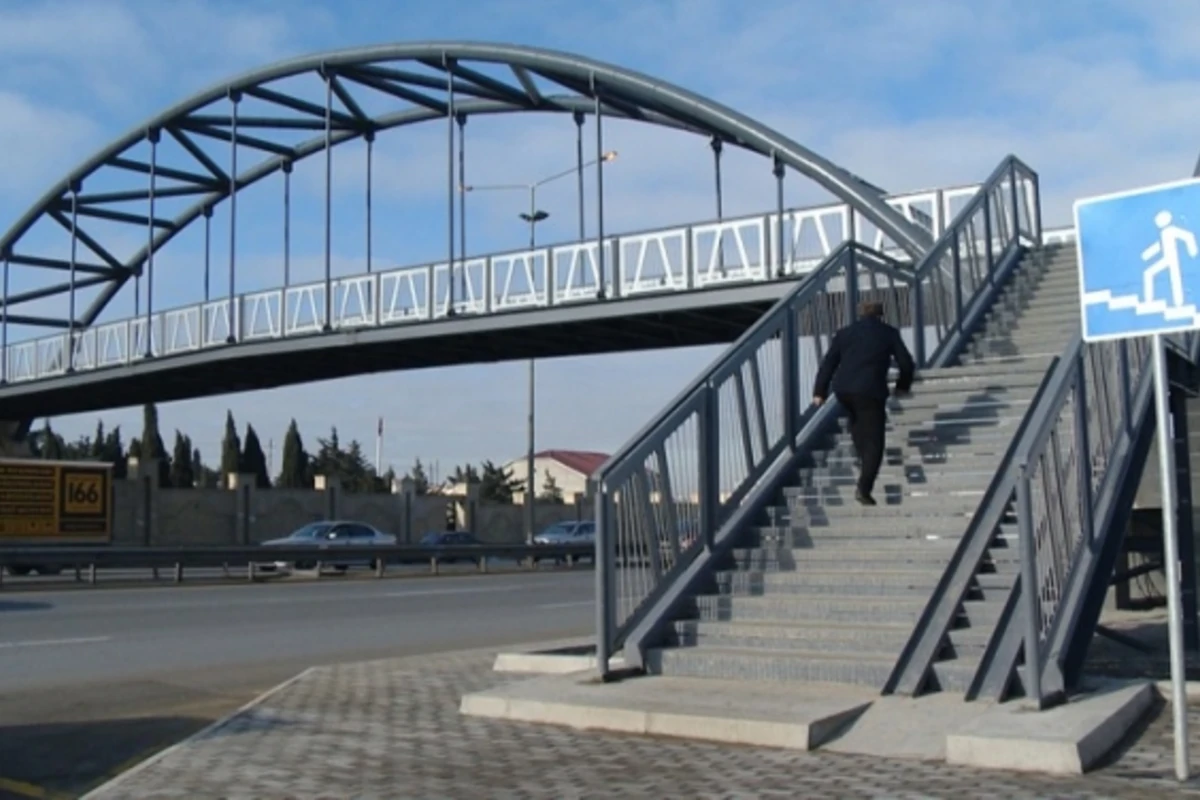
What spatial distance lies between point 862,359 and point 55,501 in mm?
30745

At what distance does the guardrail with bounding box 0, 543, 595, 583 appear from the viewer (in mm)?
28250

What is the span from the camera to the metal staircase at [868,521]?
8.56 metres

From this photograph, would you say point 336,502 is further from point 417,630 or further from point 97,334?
point 417,630

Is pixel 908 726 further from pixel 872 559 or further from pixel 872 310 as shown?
pixel 872 310

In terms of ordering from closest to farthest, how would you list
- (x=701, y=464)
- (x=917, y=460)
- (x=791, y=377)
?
(x=701, y=464) → (x=917, y=460) → (x=791, y=377)

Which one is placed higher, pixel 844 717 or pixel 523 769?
pixel 844 717

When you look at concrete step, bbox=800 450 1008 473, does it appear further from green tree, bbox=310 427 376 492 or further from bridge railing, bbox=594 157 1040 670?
green tree, bbox=310 427 376 492

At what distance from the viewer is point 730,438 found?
11.1 meters

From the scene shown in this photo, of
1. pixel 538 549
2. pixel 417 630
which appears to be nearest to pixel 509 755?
pixel 417 630

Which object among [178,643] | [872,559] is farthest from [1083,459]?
[178,643]

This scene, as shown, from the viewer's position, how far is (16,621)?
1889 cm

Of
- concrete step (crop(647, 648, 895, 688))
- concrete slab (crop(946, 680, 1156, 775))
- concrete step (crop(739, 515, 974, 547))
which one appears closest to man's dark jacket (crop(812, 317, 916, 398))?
concrete step (crop(739, 515, 974, 547))

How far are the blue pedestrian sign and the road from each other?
19.1 ft

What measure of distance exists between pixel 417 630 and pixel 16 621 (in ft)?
18.0
